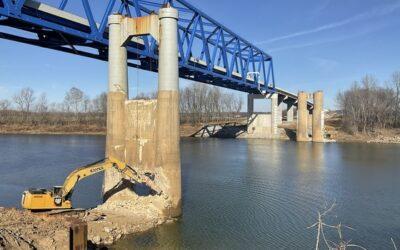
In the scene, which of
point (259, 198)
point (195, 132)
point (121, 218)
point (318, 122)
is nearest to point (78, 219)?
point (121, 218)

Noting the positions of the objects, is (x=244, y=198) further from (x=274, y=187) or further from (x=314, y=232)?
(x=314, y=232)

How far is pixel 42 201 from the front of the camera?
18062 mm

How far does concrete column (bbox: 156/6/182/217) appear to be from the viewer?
22438 millimetres

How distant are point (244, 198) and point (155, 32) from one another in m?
11.8

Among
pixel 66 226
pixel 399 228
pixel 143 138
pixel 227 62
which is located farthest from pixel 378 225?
pixel 227 62

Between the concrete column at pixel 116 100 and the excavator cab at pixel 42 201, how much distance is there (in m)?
5.52

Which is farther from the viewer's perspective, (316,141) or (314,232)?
(316,141)

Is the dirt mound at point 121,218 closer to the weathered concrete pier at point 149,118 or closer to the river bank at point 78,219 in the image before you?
the river bank at point 78,219

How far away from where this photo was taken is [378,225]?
21.3 m

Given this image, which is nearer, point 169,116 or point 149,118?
point 169,116

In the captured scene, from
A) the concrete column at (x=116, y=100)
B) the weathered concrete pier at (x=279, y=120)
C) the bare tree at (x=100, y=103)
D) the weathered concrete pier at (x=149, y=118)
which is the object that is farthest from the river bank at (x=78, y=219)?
the bare tree at (x=100, y=103)

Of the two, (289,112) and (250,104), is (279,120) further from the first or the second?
(289,112)

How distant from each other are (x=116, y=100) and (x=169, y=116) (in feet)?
13.4

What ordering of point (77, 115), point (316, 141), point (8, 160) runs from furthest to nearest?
point (77, 115)
point (316, 141)
point (8, 160)
